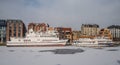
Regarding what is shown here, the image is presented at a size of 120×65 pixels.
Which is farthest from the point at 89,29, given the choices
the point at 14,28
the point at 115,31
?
the point at 14,28

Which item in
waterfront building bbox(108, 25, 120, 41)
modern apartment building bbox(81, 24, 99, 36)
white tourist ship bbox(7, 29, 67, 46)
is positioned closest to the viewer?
white tourist ship bbox(7, 29, 67, 46)

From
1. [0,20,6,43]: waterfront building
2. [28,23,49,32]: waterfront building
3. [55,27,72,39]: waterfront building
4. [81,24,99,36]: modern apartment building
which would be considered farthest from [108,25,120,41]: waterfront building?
[0,20,6,43]: waterfront building

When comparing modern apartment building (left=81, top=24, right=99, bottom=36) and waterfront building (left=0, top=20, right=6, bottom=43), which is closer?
waterfront building (left=0, top=20, right=6, bottom=43)

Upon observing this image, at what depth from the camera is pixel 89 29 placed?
305 feet

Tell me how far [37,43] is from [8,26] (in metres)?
16.8

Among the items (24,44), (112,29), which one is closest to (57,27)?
(24,44)

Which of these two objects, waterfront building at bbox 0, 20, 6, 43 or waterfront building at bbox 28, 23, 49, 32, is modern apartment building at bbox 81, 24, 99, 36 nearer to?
waterfront building at bbox 28, 23, 49, 32

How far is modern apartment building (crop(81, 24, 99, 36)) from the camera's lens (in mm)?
92250

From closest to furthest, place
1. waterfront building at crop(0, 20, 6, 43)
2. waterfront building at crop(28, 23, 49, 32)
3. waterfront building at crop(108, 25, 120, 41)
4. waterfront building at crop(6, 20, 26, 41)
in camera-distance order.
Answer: waterfront building at crop(6, 20, 26, 41), waterfront building at crop(0, 20, 6, 43), waterfront building at crop(28, 23, 49, 32), waterfront building at crop(108, 25, 120, 41)

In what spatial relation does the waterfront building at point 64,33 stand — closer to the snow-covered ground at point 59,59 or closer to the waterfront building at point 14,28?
the waterfront building at point 14,28

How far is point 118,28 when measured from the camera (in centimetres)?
9581

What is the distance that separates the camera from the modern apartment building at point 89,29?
92.2 m

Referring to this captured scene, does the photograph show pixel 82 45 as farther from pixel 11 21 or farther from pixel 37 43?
pixel 11 21

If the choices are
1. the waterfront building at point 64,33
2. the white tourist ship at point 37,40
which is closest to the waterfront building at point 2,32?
the white tourist ship at point 37,40
